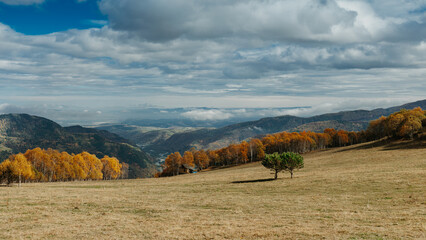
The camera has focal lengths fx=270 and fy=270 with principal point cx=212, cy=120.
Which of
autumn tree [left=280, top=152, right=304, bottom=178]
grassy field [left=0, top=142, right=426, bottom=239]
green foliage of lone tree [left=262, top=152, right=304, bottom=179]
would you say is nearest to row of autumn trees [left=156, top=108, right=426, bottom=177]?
green foliage of lone tree [left=262, top=152, right=304, bottom=179]

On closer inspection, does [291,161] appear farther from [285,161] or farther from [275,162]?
[275,162]

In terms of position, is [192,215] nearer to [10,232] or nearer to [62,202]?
[10,232]

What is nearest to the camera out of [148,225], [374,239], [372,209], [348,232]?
[374,239]

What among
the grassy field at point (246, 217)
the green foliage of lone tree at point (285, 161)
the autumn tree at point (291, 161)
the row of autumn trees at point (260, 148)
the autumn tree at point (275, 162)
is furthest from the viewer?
the row of autumn trees at point (260, 148)

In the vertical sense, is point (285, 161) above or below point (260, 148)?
above

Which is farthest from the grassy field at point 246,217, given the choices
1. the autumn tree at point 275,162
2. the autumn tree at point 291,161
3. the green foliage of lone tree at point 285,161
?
the autumn tree at point 275,162

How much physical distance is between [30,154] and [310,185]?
131 metres

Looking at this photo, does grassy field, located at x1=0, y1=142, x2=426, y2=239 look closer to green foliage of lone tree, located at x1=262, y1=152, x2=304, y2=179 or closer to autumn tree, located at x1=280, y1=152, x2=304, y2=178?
autumn tree, located at x1=280, y1=152, x2=304, y2=178

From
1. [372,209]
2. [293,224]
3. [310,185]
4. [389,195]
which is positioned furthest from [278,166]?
[293,224]

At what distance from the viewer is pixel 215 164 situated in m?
177

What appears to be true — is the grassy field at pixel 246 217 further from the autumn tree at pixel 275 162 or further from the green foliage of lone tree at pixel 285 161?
the autumn tree at pixel 275 162

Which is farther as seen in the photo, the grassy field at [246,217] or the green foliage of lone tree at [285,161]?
the green foliage of lone tree at [285,161]

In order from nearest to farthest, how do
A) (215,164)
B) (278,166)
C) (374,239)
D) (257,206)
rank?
(374,239), (257,206), (278,166), (215,164)

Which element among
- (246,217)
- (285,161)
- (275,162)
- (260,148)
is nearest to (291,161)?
(285,161)
